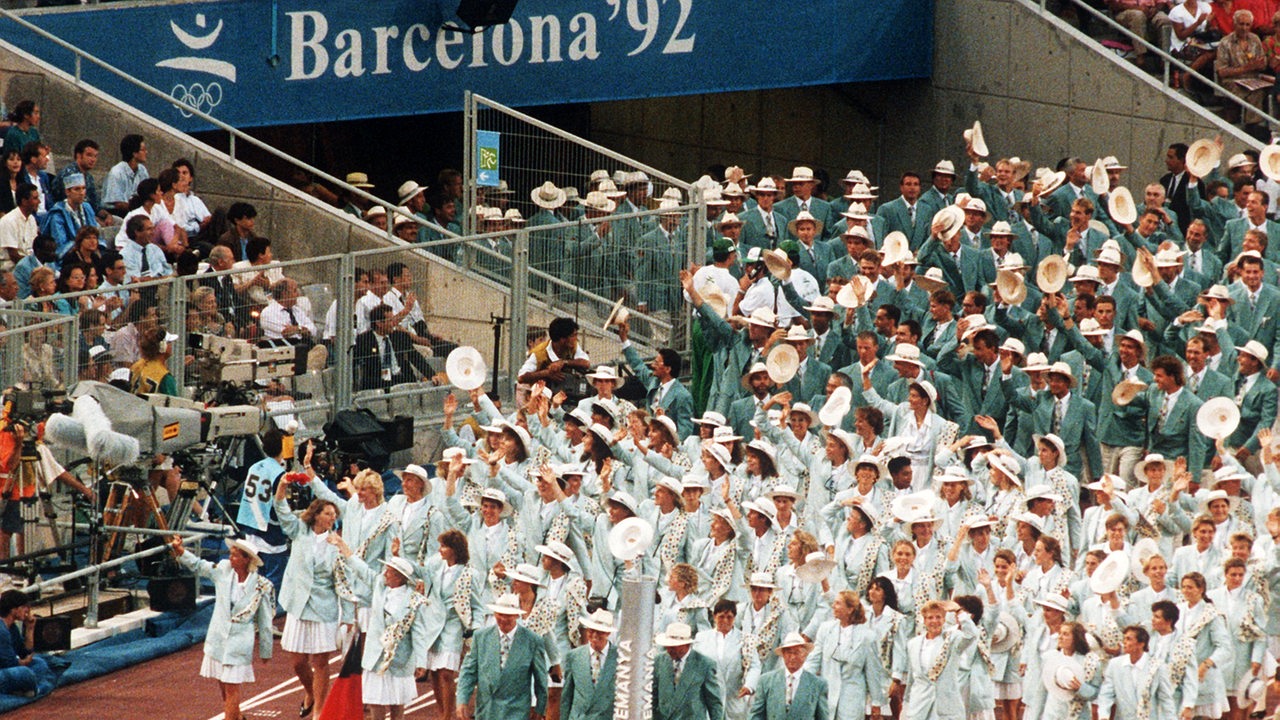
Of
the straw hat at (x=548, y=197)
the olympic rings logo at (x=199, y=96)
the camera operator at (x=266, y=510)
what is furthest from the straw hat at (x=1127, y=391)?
the olympic rings logo at (x=199, y=96)

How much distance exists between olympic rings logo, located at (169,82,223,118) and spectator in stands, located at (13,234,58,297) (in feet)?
12.1

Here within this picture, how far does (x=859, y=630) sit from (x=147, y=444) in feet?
Answer: 17.6

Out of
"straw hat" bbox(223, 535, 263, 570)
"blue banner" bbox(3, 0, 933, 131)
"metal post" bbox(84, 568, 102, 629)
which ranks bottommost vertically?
"metal post" bbox(84, 568, 102, 629)

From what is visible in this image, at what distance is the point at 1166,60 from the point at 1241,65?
0.76 meters

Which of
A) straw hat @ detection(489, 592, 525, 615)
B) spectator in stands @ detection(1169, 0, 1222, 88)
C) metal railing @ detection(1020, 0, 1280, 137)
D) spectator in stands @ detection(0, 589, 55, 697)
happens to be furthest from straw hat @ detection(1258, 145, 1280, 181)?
spectator in stands @ detection(0, 589, 55, 697)

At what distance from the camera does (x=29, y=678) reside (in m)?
17.7

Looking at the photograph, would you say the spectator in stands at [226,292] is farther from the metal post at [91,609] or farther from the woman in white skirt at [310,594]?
the woman in white skirt at [310,594]

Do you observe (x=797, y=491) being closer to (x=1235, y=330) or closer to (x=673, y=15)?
(x=1235, y=330)

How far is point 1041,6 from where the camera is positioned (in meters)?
27.6

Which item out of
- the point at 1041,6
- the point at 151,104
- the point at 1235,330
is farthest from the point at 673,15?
the point at 1235,330

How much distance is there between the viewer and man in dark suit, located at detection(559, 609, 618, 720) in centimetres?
1597

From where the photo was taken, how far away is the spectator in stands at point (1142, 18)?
88.5 ft

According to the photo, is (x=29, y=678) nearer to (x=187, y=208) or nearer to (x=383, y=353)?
(x=383, y=353)

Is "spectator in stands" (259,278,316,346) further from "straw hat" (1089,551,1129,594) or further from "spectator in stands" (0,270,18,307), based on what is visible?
"straw hat" (1089,551,1129,594)
